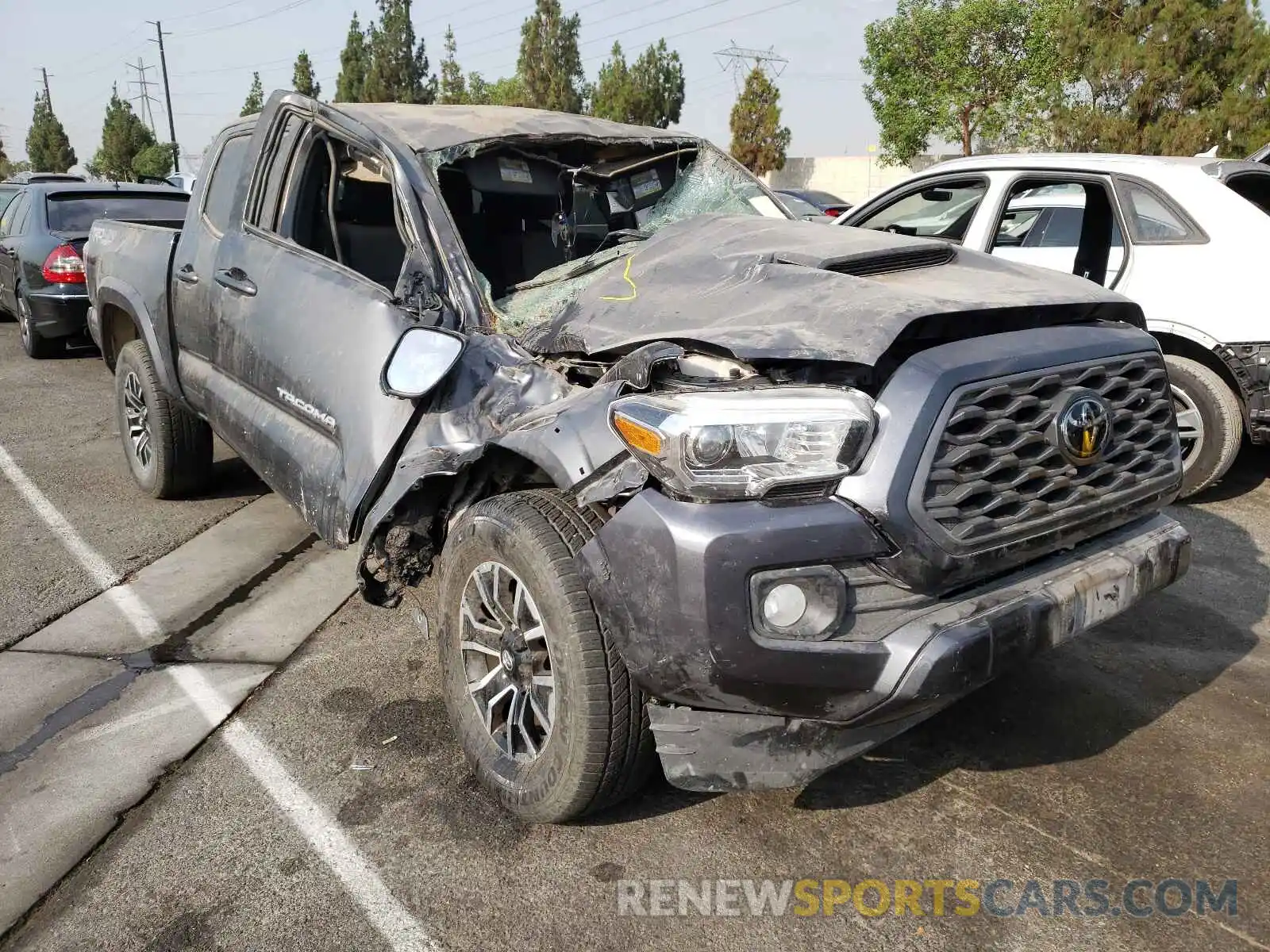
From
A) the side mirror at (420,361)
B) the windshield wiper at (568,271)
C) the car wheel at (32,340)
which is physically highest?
the windshield wiper at (568,271)

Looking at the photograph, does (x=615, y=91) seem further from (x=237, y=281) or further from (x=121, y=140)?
(x=237, y=281)

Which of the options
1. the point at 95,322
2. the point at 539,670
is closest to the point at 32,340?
the point at 95,322

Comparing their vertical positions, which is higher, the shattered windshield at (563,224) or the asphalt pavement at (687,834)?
the shattered windshield at (563,224)

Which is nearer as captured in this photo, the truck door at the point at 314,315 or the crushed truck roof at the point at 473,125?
the truck door at the point at 314,315

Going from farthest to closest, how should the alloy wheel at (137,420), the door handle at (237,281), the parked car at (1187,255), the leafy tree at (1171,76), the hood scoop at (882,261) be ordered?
the leafy tree at (1171,76), the alloy wheel at (137,420), the parked car at (1187,255), the door handle at (237,281), the hood scoop at (882,261)

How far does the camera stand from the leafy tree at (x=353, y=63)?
4469 cm

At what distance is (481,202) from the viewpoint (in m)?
3.56

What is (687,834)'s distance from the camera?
253cm

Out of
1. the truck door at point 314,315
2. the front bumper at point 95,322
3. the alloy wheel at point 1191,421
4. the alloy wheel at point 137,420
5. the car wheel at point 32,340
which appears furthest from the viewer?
the car wheel at point 32,340

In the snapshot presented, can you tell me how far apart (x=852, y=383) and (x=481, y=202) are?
1.85 metres

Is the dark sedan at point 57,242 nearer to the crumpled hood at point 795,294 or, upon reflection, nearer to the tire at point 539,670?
the crumpled hood at point 795,294

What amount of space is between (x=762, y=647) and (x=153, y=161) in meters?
52.4

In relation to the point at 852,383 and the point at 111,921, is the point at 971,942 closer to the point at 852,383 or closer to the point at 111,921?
the point at 852,383

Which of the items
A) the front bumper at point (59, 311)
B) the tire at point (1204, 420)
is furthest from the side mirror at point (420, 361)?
the front bumper at point (59, 311)
